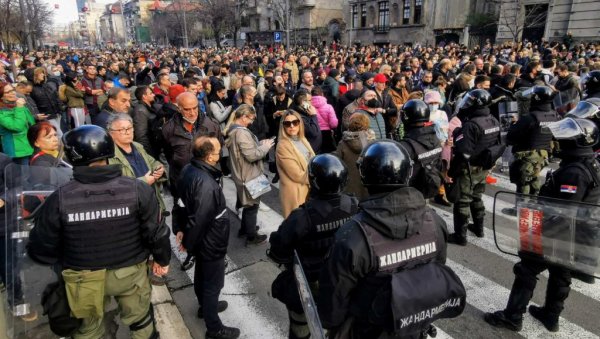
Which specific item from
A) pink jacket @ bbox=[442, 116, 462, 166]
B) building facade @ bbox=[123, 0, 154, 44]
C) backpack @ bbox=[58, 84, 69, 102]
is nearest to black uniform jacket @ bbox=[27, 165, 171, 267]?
pink jacket @ bbox=[442, 116, 462, 166]

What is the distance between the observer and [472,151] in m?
4.75

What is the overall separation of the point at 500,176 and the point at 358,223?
6.93 m

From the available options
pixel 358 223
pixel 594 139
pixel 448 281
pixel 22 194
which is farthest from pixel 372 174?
pixel 22 194

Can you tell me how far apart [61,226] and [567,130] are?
3.81 m

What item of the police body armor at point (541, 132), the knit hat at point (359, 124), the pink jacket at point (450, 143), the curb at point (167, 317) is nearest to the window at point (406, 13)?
the pink jacket at point (450, 143)

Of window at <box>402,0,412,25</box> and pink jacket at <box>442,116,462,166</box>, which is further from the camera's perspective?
window at <box>402,0,412,25</box>

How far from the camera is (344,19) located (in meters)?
47.9

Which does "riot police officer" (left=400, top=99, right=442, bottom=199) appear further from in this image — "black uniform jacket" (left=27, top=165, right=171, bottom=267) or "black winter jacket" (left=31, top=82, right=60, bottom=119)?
"black winter jacket" (left=31, top=82, right=60, bottom=119)

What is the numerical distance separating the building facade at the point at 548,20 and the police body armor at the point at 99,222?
29647 mm

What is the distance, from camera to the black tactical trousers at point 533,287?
10.6 ft

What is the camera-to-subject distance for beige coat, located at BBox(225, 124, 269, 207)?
4.64m

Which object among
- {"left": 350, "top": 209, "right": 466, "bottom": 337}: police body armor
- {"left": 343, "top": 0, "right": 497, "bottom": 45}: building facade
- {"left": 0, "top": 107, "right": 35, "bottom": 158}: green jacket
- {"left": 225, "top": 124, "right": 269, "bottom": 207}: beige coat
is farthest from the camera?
{"left": 343, "top": 0, "right": 497, "bottom": 45}: building facade

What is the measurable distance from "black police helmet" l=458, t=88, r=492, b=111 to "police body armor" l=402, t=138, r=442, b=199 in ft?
2.88

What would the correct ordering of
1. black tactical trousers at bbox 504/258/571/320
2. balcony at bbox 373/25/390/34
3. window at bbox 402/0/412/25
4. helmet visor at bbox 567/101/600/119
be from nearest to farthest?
black tactical trousers at bbox 504/258/571/320 → helmet visor at bbox 567/101/600/119 → window at bbox 402/0/412/25 → balcony at bbox 373/25/390/34
